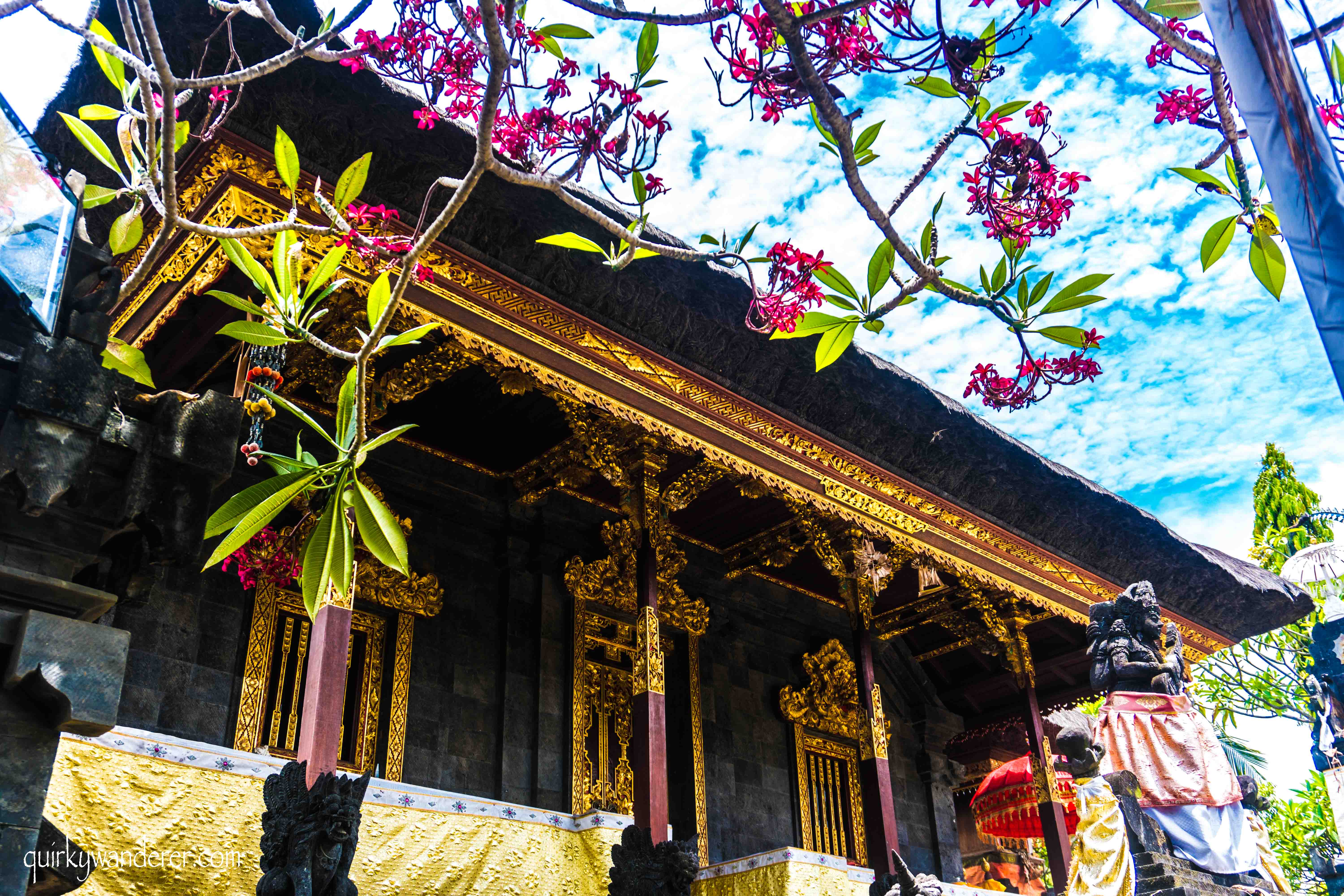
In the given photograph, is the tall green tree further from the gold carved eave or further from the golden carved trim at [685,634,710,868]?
the golden carved trim at [685,634,710,868]

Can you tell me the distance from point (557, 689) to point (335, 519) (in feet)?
18.7

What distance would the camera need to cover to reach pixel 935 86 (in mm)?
3402

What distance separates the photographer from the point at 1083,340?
3.61 m

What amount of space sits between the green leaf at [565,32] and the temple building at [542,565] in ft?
5.25

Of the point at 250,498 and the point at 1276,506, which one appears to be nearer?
the point at 250,498

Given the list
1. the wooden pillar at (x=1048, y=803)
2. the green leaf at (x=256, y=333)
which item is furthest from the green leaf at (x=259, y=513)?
the wooden pillar at (x=1048, y=803)

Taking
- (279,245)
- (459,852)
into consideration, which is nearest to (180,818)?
(459,852)

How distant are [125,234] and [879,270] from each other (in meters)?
2.78

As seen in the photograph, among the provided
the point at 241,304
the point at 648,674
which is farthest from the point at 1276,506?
the point at 241,304

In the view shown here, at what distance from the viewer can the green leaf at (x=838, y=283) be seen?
354 centimetres

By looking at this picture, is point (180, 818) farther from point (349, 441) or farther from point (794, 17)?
point (794, 17)

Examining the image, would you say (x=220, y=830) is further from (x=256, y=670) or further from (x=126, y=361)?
(x=126, y=361)

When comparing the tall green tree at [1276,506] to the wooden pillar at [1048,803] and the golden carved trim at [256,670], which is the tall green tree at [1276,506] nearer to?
the wooden pillar at [1048,803]

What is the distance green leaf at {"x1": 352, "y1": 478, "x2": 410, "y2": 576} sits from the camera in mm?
3988
